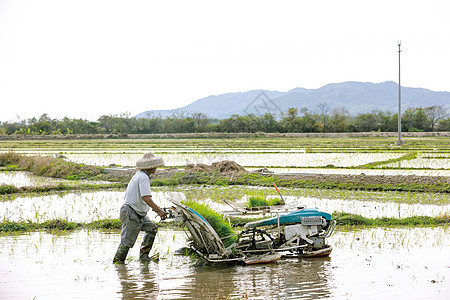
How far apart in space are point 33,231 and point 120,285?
3.01 meters

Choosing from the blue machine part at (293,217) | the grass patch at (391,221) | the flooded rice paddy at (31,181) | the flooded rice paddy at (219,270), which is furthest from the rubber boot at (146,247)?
the flooded rice paddy at (31,181)

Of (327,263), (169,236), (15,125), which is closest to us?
(327,263)

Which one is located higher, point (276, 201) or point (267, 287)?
point (276, 201)

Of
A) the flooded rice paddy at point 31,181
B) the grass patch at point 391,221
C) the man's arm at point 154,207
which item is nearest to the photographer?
the man's arm at point 154,207

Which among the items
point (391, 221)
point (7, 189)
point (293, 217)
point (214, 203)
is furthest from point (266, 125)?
point (293, 217)

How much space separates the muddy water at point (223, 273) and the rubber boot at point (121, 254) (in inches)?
3.0

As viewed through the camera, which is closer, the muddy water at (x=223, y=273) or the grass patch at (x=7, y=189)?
the muddy water at (x=223, y=273)

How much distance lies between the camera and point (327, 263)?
4922 millimetres

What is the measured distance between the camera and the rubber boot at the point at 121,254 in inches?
189

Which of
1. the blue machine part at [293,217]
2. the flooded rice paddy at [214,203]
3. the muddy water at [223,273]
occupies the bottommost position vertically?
the muddy water at [223,273]

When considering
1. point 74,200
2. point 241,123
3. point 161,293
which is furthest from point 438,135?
point 161,293

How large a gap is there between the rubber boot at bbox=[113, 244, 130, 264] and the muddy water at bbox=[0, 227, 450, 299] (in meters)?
0.08

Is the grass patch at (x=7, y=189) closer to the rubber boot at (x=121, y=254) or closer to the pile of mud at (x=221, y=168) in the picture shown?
the pile of mud at (x=221, y=168)

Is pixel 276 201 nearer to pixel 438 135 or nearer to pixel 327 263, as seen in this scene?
pixel 327 263
